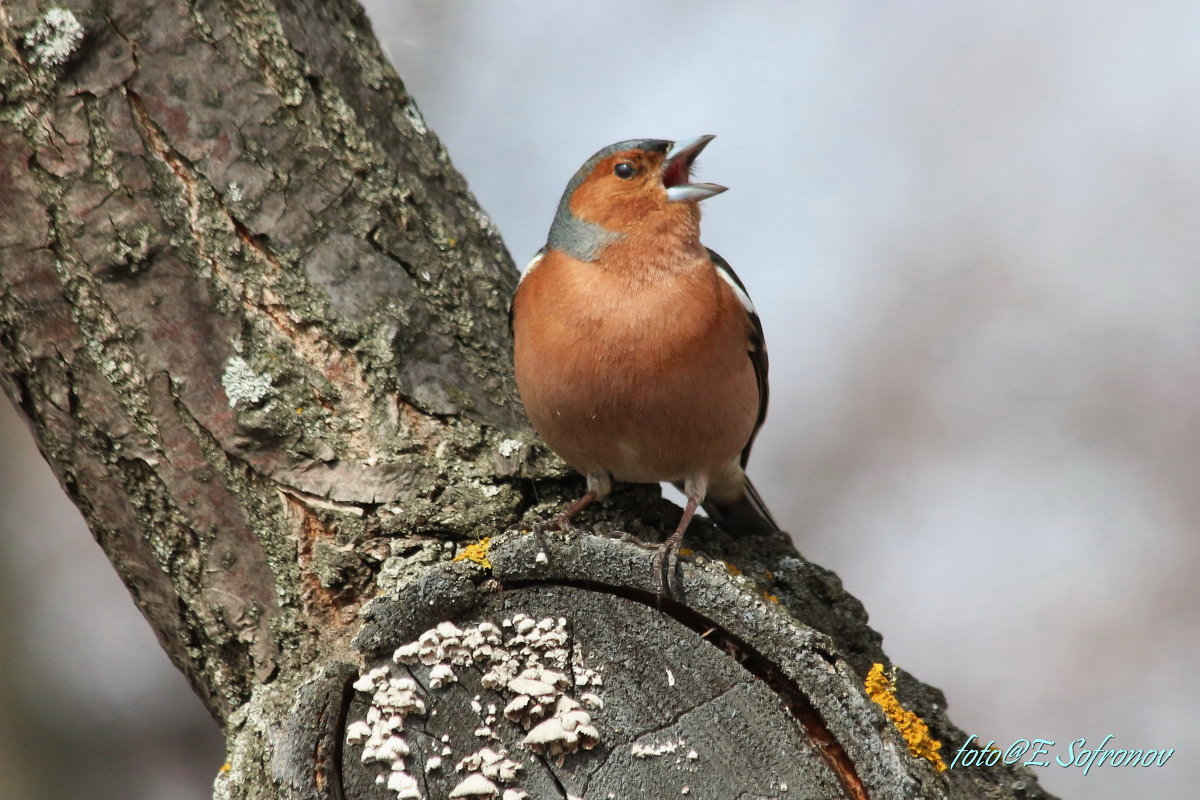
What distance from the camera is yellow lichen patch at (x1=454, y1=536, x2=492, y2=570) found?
9.00ft

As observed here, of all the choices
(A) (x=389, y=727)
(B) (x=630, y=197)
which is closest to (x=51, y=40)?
(B) (x=630, y=197)

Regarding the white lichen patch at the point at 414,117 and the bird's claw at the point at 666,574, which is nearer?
the bird's claw at the point at 666,574

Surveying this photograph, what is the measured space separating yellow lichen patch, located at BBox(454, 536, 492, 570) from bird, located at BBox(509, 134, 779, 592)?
1.23 feet

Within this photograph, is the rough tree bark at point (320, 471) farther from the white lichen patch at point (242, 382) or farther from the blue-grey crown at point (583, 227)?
the blue-grey crown at point (583, 227)

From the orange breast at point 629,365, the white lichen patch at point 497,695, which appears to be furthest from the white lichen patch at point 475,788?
the orange breast at point 629,365

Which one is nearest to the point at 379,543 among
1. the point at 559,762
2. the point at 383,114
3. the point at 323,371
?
the point at 323,371

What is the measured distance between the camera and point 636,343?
3.64 meters

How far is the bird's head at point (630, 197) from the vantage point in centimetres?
406

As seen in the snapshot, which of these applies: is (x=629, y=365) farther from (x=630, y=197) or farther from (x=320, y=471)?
(x=320, y=471)

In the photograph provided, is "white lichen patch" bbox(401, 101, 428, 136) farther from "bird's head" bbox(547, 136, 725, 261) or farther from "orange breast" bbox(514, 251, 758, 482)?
"orange breast" bbox(514, 251, 758, 482)

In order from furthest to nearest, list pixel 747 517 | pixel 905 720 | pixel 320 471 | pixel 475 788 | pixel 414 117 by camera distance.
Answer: pixel 747 517 < pixel 414 117 < pixel 320 471 < pixel 905 720 < pixel 475 788

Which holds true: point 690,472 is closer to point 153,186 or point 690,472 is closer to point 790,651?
point 790,651

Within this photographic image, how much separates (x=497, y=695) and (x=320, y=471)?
97 cm

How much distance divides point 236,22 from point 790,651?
272 cm
